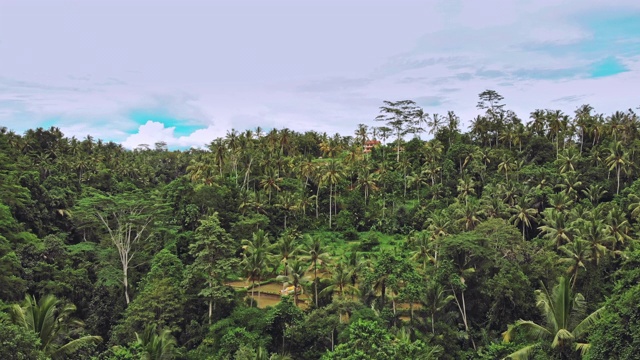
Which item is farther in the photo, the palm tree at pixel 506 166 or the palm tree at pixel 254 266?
the palm tree at pixel 506 166

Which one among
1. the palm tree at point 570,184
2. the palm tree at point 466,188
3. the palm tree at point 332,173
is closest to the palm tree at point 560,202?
the palm tree at point 570,184

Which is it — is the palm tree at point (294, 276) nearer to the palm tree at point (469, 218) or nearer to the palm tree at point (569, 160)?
the palm tree at point (469, 218)

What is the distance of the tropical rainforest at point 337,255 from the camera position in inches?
800

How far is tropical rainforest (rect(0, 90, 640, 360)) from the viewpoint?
20.3 m

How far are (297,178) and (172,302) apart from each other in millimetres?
35215

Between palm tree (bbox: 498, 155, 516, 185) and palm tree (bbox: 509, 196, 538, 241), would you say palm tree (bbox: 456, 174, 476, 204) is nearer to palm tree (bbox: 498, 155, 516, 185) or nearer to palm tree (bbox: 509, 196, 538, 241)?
palm tree (bbox: 498, 155, 516, 185)

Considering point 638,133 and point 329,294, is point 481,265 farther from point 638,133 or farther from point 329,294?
point 638,133

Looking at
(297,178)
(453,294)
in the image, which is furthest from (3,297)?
(297,178)

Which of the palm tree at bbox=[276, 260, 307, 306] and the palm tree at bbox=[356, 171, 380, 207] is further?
the palm tree at bbox=[356, 171, 380, 207]

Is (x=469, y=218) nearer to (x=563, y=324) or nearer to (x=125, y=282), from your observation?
(x=563, y=324)

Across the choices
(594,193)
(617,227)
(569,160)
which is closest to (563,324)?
(617,227)

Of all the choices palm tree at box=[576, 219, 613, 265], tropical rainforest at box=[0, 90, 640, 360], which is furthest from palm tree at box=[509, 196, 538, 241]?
palm tree at box=[576, 219, 613, 265]

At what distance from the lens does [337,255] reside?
4603cm

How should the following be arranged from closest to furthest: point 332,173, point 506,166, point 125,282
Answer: point 125,282
point 506,166
point 332,173
